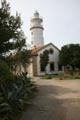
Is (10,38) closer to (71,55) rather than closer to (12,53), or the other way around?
(12,53)

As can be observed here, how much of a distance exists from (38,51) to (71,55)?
5918 mm

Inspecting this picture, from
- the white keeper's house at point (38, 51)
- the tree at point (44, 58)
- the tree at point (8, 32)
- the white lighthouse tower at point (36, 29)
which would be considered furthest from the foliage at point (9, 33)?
the white lighthouse tower at point (36, 29)

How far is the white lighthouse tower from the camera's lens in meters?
48.9

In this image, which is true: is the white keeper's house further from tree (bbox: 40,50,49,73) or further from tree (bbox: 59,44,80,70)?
tree (bbox: 59,44,80,70)

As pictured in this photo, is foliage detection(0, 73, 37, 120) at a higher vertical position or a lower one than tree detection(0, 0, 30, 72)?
lower

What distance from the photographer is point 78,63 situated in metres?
36.1

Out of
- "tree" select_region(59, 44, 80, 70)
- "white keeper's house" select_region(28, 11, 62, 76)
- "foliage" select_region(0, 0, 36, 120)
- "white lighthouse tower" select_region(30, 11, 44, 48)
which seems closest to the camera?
"foliage" select_region(0, 0, 36, 120)

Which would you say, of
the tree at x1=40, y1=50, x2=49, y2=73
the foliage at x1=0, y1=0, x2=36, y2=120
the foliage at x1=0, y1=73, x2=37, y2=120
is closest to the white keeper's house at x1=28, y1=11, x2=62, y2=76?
the tree at x1=40, y1=50, x2=49, y2=73

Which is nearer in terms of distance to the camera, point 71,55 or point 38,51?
point 71,55

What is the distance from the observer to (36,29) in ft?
161

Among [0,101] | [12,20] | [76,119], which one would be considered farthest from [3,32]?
[76,119]

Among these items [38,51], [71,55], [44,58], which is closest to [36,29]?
[38,51]

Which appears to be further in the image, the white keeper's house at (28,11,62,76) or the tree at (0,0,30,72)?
the white keeper's house at (28,11,62,76)

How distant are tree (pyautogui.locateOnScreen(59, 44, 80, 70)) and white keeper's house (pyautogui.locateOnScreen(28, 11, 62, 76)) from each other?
9.32ft
